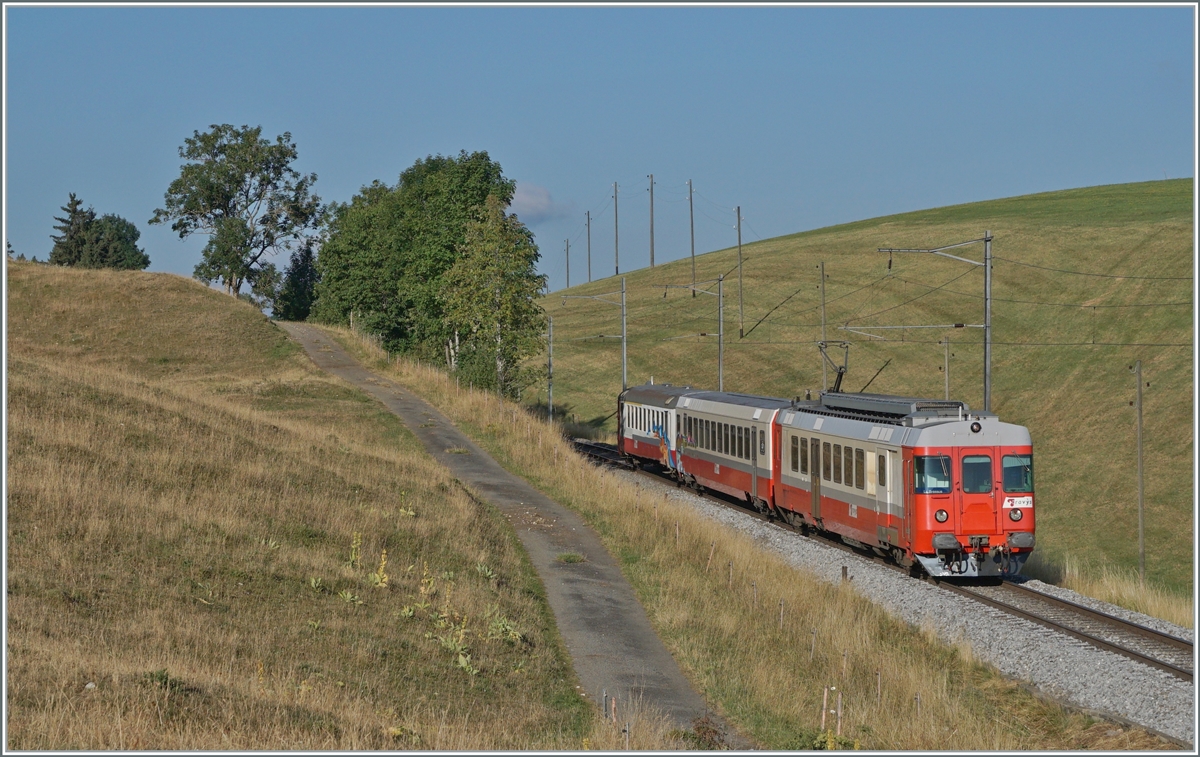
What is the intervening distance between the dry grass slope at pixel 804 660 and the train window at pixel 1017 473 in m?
3.83

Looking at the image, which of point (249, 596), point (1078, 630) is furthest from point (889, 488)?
point (249, 596)

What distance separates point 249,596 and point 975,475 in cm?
1390

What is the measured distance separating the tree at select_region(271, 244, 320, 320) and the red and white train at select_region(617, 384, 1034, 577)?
284 ft

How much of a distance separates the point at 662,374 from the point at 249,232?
3608 cm

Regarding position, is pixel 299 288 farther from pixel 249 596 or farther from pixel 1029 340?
pixel 249 596

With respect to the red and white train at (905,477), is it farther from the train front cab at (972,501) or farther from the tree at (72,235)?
the tree at (72,235)

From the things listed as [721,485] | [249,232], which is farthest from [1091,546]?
[249,232]

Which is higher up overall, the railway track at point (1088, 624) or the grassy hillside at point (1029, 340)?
the grassy hillside at point (1029, 340)

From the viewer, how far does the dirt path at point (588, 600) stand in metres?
14.9

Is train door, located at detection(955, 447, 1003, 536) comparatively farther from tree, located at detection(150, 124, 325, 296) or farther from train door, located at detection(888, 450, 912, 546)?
tree, located at detection(150, 124, 325, 296)

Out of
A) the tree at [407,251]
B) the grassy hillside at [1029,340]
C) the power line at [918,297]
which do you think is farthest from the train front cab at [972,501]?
the power line at [918,297]

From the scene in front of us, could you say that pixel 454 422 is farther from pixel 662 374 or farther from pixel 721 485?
pixel 662 374

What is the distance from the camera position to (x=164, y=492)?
69.2 feet

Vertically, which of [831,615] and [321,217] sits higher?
[321,217]
